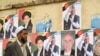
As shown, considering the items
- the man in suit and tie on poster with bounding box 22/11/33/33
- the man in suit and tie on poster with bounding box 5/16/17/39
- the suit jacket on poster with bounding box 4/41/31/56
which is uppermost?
the man in suit and tie on poster with bounding box 22/11/33/33

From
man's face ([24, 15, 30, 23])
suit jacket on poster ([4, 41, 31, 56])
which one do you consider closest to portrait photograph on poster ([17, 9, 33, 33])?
man's face ([24, 15, 30, 23])

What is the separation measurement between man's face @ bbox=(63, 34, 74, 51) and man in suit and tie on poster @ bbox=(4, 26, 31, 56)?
227mm

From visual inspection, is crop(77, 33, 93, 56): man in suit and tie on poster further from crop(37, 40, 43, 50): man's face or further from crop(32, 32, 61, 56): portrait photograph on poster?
crop(37, 40, 43, 50): man's face

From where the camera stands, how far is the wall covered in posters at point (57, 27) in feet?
3.84

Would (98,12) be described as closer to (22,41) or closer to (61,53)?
(61,53)

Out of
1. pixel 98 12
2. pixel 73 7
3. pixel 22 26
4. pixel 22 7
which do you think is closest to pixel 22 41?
pixel 22 26

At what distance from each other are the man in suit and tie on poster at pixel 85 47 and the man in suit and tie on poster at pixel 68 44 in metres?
0.04

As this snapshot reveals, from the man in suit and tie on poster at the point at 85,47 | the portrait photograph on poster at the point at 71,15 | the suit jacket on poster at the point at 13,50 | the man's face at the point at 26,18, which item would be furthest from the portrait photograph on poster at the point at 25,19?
the man in suit and tie on poster at the point at 85,47

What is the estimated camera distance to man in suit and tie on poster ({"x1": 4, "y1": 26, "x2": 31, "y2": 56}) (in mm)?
1401

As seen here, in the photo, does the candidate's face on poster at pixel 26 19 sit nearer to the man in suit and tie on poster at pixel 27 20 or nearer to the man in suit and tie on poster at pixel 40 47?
the man in suit and tie on poster at pixel 27 20

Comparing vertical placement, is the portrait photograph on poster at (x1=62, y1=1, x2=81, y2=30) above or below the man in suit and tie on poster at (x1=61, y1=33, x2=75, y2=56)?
above

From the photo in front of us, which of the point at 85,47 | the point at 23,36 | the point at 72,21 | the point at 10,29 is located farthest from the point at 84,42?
the point at 10,29

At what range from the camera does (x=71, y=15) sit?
1.25m

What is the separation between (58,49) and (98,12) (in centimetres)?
28
